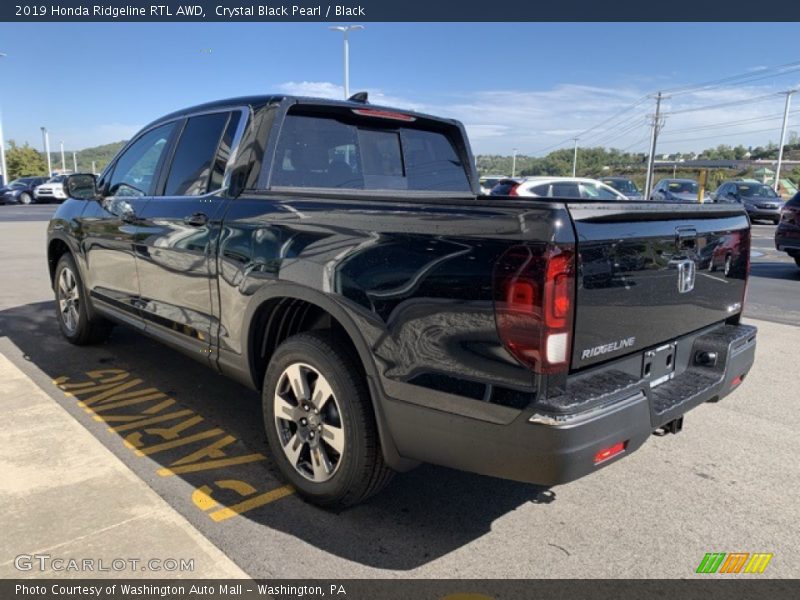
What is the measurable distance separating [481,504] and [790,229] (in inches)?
392

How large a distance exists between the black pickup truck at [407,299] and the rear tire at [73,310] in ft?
4.17

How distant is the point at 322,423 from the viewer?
273 centimetres

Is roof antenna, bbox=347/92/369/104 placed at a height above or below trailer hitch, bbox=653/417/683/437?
above

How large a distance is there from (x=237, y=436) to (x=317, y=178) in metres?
1.61

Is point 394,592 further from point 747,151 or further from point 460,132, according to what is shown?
point 747,151

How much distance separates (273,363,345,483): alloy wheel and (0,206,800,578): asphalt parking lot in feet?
0.73

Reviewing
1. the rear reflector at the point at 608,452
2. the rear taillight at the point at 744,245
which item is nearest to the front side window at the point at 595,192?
the rear taillight at the point at 744,245

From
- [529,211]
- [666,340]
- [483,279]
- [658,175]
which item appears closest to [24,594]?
[483,279]

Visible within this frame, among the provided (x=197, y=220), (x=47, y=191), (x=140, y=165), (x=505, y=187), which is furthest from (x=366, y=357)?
(x=47, y=191)

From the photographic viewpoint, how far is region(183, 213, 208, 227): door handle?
3340 mm

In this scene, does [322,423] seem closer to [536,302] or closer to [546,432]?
[546,432]

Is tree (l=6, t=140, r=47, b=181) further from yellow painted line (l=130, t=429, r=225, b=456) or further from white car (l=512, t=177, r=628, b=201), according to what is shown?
yellow painted line (l=130, t=429, r=225, b=456)

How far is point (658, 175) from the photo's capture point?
7488cm

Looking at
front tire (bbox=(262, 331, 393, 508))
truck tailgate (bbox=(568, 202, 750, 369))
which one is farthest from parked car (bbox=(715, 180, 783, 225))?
front tire (bbox=(262, 331, 393, 508))
